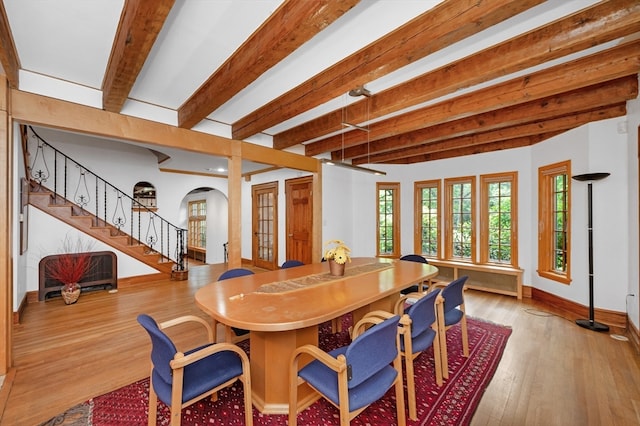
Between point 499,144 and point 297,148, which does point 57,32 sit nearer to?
point 297,148

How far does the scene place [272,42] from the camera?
72.0 inches

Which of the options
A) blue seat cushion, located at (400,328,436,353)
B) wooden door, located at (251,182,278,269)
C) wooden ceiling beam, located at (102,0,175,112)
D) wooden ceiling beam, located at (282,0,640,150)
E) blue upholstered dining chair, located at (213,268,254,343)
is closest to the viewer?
wooden ceiling beam, located at (102,0,175,112)

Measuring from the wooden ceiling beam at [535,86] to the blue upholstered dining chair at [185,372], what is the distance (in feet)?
10.5

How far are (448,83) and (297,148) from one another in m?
3.05

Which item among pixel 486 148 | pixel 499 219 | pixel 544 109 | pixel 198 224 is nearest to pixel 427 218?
pixel 499 219

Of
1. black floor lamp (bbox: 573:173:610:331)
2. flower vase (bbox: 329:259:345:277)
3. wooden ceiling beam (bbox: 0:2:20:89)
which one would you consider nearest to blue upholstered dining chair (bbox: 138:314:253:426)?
flower vase (bbox: 329:259:345:277)

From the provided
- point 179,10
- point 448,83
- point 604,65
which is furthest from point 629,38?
point 179,10

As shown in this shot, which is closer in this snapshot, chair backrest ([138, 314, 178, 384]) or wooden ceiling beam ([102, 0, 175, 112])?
chair backrest ([138, 314, 178, 384])

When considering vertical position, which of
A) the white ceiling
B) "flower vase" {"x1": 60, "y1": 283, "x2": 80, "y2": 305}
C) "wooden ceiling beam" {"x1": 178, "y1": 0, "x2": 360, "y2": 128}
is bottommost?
"flower vase" {"x1": 60, "y1": 283, "x2": 80, "y2": 305}

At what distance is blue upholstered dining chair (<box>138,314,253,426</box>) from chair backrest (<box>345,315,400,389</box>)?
667 mm

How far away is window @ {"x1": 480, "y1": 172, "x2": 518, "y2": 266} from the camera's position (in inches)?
187

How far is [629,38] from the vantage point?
2.12m

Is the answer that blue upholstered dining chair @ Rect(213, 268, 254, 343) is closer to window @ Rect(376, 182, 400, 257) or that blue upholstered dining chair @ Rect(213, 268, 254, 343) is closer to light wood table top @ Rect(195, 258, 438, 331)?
light wood table top @ Rect(195, 258, 438, 331)

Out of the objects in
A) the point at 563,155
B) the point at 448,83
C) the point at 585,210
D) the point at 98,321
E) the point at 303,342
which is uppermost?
the point at 448,83
